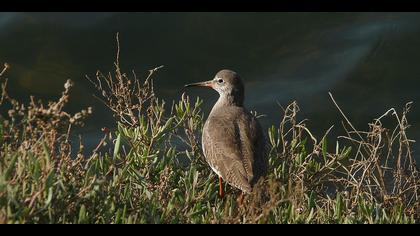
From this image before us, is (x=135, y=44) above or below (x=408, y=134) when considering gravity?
above

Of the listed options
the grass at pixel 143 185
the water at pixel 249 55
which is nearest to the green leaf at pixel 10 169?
the grass at pixel 143 185

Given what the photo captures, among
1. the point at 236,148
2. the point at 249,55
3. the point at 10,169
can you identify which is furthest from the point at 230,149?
the point at 249,55

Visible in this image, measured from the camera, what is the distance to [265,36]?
39.7ft

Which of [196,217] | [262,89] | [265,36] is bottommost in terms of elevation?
[196,217]

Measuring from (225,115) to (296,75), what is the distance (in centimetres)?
422

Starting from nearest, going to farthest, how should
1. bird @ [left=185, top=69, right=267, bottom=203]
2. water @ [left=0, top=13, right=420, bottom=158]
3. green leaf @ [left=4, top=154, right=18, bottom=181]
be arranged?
green leaf @ [left=4, top=154, right=18, bottom=181] < bird @ [left=185, top=69, right=267, bottom=203] < water @ [left=0, top=13, right=420, bottom=158]

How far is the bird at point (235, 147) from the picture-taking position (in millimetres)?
6656

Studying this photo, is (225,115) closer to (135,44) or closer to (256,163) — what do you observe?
(256,163)

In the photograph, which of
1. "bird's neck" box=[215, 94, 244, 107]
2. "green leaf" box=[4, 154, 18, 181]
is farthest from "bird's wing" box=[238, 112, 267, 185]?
"green leaf" box=[4, 154, 18, 181]

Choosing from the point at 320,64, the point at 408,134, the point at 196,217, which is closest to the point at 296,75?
the point at 320,64

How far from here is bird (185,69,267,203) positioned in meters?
6.66

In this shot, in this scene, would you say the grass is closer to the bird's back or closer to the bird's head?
the bird's back

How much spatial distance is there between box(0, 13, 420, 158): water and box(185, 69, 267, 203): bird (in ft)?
11.3

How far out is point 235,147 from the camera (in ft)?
23.4
